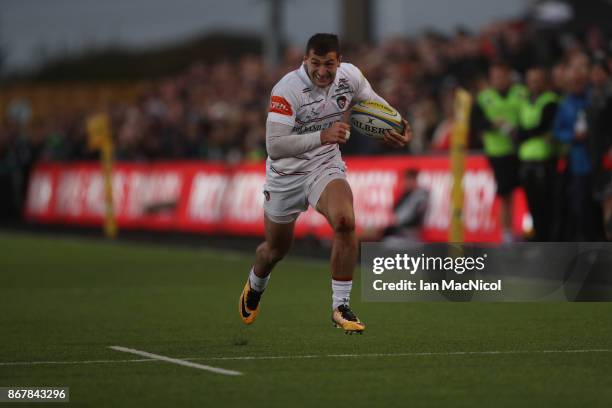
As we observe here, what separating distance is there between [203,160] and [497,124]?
10.4 meters

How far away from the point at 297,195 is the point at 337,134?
93cm

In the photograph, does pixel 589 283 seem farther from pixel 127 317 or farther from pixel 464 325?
pixel 127 317

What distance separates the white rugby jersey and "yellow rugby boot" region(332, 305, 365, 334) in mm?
1141

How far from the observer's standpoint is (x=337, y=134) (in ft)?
32.7

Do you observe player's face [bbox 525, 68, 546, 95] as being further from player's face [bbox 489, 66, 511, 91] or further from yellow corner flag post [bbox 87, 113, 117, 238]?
yellow corner flag post [bbox 87, 113, 117, 238]

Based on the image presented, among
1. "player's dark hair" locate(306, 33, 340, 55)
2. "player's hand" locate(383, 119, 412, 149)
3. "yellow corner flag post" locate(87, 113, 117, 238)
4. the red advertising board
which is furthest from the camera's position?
"yellow corner flag post" locate(87, 113, 117, 238)

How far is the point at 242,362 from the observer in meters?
8.98

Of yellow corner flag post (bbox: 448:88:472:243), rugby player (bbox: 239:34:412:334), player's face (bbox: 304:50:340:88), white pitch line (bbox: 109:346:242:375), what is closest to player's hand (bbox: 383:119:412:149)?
rugby player (bbox: 239:34:412:334)

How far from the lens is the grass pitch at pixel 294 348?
25.1 feet

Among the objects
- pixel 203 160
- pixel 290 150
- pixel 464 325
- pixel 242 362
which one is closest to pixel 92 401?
pixel 242 362

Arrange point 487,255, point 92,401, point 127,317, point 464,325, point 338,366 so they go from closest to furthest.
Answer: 1. point 92,401
2. point 338,366
3. point 464,325
4. point 127,317
5. point 487,255

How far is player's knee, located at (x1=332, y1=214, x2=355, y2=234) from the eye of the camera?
10219 mm

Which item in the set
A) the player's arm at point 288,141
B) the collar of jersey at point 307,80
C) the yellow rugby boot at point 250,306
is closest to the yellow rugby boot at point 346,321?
the yellow rugby boot at point 250,306

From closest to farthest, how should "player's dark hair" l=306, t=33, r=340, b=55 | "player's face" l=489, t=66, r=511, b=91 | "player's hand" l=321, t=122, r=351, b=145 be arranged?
"player's hand" l=321, t=122, r=351, b=145 → "player's dark hair" l=306, t=33, r=340, b=55 → "player's face" l=489, t=66, r=511, b=91
